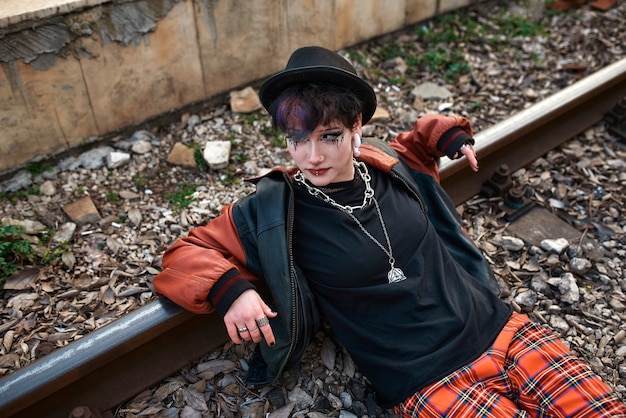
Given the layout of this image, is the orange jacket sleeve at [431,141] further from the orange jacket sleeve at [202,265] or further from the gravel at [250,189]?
the orange jacket sleeve at [202,265]

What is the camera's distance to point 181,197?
3.88 metres

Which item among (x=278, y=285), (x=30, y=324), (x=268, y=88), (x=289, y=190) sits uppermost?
(x=268, y=88)

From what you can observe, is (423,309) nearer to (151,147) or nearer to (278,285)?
(278,285)

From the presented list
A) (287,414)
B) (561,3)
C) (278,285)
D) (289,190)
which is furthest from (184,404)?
(561,3)

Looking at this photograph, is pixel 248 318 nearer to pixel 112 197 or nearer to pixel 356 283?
pixel 356 283

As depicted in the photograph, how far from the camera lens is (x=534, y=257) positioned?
11.8 feet

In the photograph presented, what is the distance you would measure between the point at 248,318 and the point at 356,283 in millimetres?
535

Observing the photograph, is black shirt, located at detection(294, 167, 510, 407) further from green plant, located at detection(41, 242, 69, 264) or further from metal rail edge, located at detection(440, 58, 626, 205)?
green plant, located at detection(41, 242, 69, 264)

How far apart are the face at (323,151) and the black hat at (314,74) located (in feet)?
0.57

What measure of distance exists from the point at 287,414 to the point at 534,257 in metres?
1.88

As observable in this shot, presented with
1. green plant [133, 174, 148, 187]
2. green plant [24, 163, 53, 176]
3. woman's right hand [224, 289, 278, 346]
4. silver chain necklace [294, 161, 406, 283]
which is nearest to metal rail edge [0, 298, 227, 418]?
woman's right hand [224, 289, 278, 346]

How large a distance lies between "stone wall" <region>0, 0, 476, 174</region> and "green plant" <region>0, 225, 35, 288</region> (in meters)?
0.72

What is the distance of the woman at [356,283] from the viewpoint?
2.35 metres

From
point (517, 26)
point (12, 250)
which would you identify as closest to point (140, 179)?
point (12, 250)
